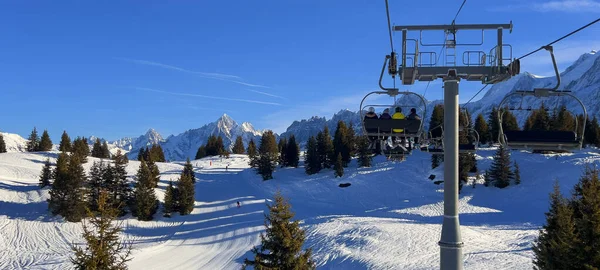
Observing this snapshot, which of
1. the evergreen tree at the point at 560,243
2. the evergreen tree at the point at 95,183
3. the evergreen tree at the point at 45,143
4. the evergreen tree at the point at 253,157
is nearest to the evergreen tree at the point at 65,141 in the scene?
the evergreen tree at the point at 45,143

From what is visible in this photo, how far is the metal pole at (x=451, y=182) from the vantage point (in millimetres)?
9258

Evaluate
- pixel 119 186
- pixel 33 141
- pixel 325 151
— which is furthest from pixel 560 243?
pixel 33 141

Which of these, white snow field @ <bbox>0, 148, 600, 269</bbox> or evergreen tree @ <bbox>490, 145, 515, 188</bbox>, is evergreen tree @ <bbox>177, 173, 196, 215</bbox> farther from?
evergreen tree @ <bbox>490, 145, 515, 188</bbox>

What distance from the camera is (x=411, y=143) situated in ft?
55.6

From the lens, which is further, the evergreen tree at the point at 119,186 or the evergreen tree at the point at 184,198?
the evergreen tree at the point at 184,198

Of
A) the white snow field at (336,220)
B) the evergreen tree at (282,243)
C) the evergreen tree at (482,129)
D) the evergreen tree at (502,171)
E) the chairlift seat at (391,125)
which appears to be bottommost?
the white snow field at (336,220)

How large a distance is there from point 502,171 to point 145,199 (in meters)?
49.3

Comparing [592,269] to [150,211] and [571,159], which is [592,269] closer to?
[150,211]

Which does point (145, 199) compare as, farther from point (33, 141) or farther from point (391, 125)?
point (33, 141)

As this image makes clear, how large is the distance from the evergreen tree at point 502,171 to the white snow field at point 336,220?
1.18 metres

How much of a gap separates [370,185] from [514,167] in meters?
23.1

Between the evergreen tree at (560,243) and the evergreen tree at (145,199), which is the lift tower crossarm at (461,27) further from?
the evergreen tree at (145,199)

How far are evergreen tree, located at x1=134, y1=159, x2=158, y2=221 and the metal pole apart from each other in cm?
5348

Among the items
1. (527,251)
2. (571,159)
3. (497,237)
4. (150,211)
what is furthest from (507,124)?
(150,211)
